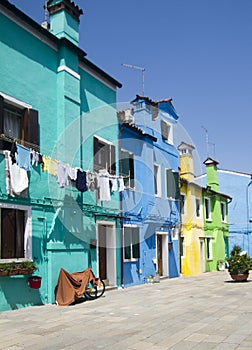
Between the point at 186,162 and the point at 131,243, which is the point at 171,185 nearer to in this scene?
the point at 186,162

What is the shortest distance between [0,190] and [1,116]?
1.90 metres

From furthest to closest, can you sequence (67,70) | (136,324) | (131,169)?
(131,169)
(67,70)
(136,324)

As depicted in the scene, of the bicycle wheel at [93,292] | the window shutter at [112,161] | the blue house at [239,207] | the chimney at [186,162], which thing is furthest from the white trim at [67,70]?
the blue house at [239,207]

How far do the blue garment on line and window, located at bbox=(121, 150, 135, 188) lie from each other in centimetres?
611

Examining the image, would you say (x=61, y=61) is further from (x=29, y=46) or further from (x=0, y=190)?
(x=0, y=190)

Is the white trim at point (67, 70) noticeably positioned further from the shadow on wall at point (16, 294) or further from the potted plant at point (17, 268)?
the shadow on wall at point (16, 294)

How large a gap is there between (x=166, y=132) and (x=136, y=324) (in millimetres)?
14208

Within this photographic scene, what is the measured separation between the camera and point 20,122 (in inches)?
454

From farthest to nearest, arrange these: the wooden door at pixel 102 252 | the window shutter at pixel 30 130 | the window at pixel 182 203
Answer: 1. the window at pixel 182 203
2. the wooden door at pixel 102 252
3. the window shutter at pixel 30 130

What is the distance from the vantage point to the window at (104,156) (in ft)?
48.3

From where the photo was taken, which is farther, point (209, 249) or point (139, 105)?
point (209, 249)

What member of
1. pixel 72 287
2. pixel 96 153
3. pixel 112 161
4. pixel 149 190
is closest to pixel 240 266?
pixel 149 190

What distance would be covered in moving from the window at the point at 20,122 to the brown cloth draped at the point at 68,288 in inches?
148

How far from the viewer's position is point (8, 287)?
10.3m
